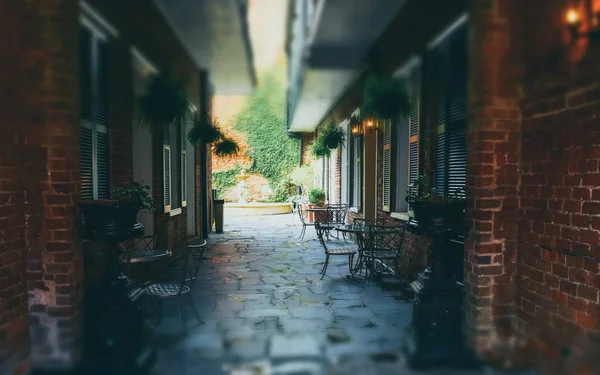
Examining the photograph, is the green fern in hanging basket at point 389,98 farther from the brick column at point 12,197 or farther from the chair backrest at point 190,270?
the brick column at point 12,197

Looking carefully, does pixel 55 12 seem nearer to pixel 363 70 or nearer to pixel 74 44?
pixel 74 44

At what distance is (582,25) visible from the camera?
2002mm

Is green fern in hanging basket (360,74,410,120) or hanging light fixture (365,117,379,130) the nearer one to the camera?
green fern in hanging basket (360,74,410,120)

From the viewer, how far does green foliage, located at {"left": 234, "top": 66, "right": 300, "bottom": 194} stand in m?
16.5

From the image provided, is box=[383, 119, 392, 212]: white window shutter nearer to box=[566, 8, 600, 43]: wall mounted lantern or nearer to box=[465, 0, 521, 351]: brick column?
box=[465, 0, 521, 351]: brick column

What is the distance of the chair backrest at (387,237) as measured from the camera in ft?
15.3

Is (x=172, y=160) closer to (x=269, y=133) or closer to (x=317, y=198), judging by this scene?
(x=317, y=198)

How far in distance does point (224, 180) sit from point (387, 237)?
36.8ft

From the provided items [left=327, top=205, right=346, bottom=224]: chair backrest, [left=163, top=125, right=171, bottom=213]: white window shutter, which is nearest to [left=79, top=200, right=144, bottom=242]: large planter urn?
[left=163, top=125, right=171, bottom=213]: white window shutter

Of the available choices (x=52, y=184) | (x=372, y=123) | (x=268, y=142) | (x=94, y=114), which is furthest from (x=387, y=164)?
(x=268, y=142)

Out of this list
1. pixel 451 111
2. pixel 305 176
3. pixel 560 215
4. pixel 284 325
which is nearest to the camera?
pixel 560 215

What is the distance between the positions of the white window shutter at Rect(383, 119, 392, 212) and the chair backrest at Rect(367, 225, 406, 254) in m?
0.39

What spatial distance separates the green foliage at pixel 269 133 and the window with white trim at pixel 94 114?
1243cm

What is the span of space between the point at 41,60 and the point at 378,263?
4.56 metres
